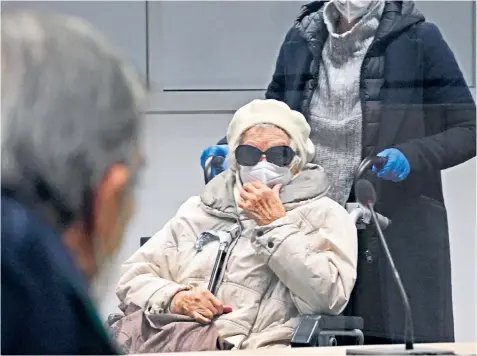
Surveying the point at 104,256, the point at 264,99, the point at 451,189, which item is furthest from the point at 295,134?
the point at 104,256

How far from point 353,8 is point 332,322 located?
0.99 meters

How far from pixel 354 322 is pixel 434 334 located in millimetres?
246

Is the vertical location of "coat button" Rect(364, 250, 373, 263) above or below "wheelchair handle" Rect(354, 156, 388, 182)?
below

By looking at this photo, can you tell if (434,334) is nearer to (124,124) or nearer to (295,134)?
(295,134)

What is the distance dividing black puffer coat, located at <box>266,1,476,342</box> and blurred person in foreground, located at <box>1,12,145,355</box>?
1.84 meters

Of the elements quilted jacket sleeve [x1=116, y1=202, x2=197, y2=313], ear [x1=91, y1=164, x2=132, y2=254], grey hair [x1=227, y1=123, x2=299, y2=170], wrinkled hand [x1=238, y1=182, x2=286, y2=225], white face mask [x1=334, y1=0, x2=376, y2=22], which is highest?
white face mask [x1=334, y1=0, x2=376, y2=22]

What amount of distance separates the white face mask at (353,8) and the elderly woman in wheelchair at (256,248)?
1.28 ft

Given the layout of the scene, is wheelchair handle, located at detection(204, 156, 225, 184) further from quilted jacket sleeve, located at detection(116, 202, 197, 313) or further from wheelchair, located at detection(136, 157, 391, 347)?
quilted jacket sleeve, located at detection(116, 202, 197, 313)

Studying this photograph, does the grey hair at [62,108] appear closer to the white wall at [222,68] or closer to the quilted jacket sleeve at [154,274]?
the quilted jacket sleeve at [154,274]

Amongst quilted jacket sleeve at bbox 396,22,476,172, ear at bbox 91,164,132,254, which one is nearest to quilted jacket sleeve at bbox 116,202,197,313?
quilted jacket sleeve at bbox 396,22,476,172

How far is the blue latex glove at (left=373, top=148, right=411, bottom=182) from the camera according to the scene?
2.86 m

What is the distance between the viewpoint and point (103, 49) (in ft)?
3.30

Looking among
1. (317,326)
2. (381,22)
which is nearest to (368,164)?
(381,22)

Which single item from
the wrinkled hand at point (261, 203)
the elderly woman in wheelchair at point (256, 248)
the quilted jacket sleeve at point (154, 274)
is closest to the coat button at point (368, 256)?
the elderly woman in wheelchair at point (256, 248)
